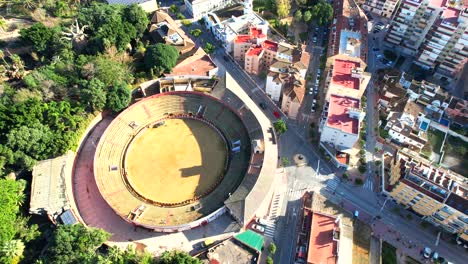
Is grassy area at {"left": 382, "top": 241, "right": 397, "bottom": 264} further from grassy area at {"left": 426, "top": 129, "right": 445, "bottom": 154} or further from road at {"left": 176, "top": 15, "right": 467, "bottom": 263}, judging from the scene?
grassy area at {"left": 426, "top": 129, "right": 445, "bottom": 154}

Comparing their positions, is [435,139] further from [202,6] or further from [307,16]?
[202,6]

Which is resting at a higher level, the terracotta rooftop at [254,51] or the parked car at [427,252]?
the terracotta rooftop at [254,51]

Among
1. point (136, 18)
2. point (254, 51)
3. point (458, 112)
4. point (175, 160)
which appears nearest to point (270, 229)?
point (175, 160)

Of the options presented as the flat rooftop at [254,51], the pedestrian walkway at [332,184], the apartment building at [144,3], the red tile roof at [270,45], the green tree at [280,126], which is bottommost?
the pedestrian walkway at [332,184]

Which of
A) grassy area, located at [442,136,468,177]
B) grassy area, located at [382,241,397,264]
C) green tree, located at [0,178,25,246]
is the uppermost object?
grassy area, located at [442,136,468,177]

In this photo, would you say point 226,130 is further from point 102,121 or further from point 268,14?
point 268,14

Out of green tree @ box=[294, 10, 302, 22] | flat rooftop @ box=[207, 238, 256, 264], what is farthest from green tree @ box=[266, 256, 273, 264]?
green tree @ box=[294, 10, 302, 22]

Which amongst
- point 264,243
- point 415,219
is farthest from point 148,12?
point 415,219

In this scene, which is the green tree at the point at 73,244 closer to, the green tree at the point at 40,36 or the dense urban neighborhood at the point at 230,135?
the dense urban neighborhood at the point at 230,135

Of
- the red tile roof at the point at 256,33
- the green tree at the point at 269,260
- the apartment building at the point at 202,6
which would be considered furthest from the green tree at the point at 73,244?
the apartment building at the point at 202,6
